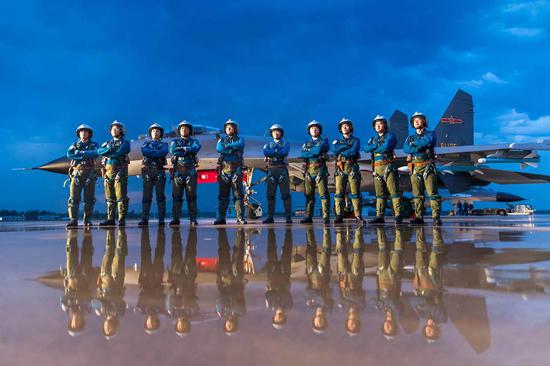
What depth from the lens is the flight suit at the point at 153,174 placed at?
29.6 feet

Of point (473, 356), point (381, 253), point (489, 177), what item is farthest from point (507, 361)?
point (489, 177)

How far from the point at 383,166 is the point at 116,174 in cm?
569

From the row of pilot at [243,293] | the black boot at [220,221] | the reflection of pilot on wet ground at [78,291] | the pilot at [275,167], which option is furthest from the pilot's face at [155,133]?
the row of pilot at [243,293]

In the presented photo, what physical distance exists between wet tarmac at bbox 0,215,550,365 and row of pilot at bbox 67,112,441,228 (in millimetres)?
5651

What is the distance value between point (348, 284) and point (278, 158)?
7.71m

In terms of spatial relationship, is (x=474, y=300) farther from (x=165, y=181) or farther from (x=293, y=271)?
(x=165, y=181)

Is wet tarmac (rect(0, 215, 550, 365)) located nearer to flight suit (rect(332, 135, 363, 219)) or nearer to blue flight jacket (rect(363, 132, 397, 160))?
blue flight jacket (rect(363, 132, 397, 160))

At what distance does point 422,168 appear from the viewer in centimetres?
798

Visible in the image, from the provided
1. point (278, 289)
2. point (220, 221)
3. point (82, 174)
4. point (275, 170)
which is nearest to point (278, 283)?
point (278, 289)

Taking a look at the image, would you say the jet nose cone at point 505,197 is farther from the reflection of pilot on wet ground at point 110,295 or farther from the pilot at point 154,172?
the reflection of pilot on wet ground at point 110,295

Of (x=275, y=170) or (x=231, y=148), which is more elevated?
(x=231, y=148)

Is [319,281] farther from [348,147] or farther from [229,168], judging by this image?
[229,168]

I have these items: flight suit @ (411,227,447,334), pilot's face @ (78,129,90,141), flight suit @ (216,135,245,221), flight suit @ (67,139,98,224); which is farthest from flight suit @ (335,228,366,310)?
pilot's face @ (78,129,90,141)

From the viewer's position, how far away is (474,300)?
1531 mm
